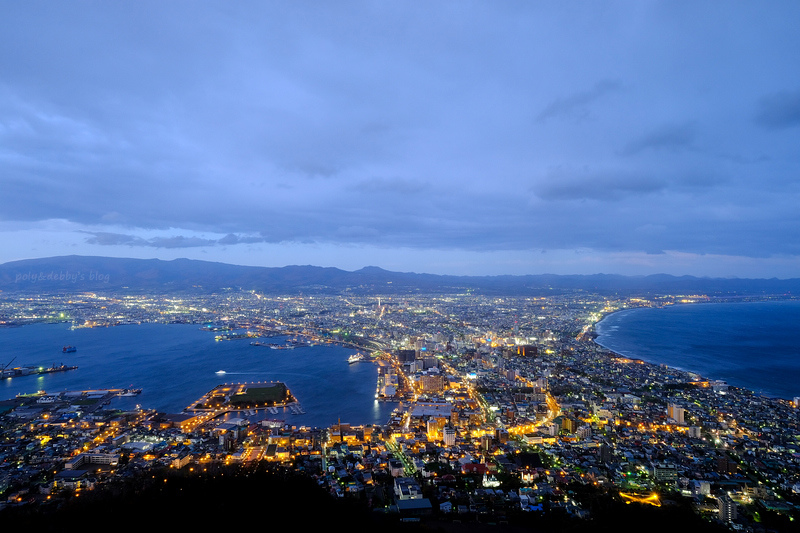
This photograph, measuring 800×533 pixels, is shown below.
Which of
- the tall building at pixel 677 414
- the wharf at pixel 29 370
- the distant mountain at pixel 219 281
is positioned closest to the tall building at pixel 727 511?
the tall building at pixel 677 414

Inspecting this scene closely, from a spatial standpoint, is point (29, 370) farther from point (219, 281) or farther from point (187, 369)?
point (219, 281)

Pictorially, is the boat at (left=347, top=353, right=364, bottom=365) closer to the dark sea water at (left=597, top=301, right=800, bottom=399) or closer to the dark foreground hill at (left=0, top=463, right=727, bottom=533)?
the dark foreground hill at (left=0, top=463, right=727, bottom=533)

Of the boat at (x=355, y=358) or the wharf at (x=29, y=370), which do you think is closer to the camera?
the wharf at (x=29, y=370)

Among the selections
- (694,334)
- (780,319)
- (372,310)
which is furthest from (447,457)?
(780,319)

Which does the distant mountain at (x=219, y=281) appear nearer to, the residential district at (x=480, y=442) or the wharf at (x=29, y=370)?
the wharf at (x=29, y=370)

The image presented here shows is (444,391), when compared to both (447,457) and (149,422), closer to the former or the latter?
(447,457)

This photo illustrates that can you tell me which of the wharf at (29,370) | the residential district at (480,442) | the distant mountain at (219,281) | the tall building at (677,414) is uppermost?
the distant mountain at (219,281)
